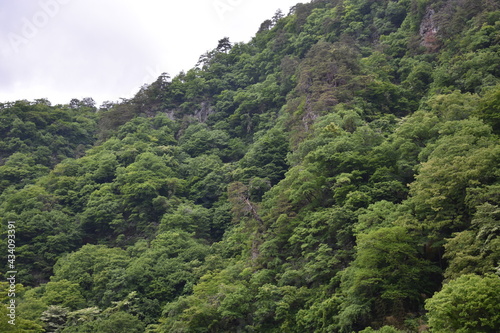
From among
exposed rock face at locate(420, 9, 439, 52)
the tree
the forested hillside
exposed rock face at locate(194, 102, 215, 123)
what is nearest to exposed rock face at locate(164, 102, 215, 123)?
exposed rock face at locate(194, 102, 215, 123)

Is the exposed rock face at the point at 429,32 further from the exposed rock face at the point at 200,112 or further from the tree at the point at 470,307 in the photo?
the tree at the point at 470,307

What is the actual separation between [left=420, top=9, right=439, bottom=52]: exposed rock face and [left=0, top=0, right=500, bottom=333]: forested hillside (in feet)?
0.65

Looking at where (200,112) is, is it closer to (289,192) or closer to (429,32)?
(429,32)

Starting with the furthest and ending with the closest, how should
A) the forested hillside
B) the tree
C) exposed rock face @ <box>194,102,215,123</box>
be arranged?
exposed rock face @ <box>194,102,215,123</box>, the forested hillside, the tree

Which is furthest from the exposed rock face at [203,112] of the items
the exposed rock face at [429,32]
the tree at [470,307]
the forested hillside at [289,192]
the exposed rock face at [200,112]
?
the tree at [470,307]

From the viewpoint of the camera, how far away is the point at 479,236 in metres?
14.2

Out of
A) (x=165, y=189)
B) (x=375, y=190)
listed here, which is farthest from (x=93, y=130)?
(x=375, y=190)

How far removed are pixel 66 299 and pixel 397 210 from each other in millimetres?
22638

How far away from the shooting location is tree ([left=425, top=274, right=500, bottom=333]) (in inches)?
452

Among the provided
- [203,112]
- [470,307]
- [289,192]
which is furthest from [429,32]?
[470,307]

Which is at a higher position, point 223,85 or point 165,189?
point 223,85

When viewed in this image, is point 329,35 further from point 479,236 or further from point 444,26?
point 479,236

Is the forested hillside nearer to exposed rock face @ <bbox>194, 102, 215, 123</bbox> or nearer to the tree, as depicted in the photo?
the tree

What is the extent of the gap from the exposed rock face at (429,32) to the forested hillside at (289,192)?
198 millimetres
